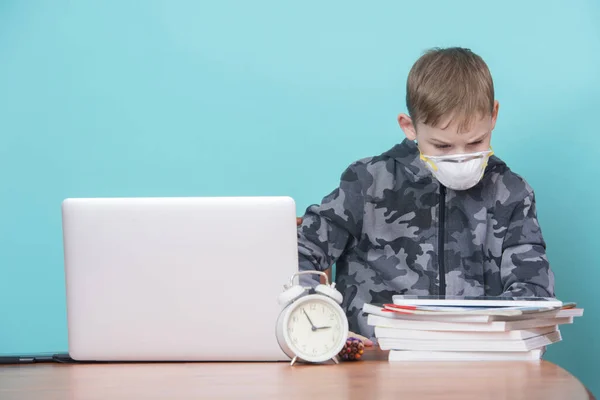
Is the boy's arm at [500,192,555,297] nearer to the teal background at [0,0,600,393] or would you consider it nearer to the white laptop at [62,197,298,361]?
the teal background at [0,0,600,393]

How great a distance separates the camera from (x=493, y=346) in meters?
1.48

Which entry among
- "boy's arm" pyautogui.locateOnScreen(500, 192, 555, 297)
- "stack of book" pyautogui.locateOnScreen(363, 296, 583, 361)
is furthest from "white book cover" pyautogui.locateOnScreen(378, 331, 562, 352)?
"boy's arm" pyautogui.locateOnScreen(500, 192, 555, 297)

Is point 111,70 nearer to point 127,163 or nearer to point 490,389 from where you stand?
point 127,163

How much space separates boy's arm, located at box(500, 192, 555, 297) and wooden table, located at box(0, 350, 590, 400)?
1.71 feet

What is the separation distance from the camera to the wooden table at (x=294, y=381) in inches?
48.0

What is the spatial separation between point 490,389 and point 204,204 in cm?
57

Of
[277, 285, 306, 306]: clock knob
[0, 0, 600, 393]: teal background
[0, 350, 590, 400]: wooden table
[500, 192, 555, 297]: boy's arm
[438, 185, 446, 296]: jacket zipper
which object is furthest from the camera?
[0, 0, 600, 393]: teal background

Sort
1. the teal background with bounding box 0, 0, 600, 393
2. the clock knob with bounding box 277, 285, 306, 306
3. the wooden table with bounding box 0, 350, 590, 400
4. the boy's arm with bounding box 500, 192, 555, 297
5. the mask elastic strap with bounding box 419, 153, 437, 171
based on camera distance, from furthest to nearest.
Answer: the teal background with bounding box 0, 0, 600, 393 → the mask elastic strap with bounding box 419, 153, 437, 171 → the boy's arm with bounding box 500, 192, 555, 297 → the clock knob with bounding box 277, 285, 306, 306 → the wooden table with bounding box 0, 350, 590, 400

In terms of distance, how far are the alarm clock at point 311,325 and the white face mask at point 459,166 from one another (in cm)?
64

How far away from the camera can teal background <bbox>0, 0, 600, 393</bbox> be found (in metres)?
2.60

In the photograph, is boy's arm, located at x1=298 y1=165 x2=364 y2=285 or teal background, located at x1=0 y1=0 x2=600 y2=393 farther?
teal background, located at x1=0 y1=0 x2=600 y2=393

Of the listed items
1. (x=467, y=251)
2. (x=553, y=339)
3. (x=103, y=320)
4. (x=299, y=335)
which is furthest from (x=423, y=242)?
(x=103, y=320)

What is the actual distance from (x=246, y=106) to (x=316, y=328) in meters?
1.27

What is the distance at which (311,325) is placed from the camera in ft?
4.88
